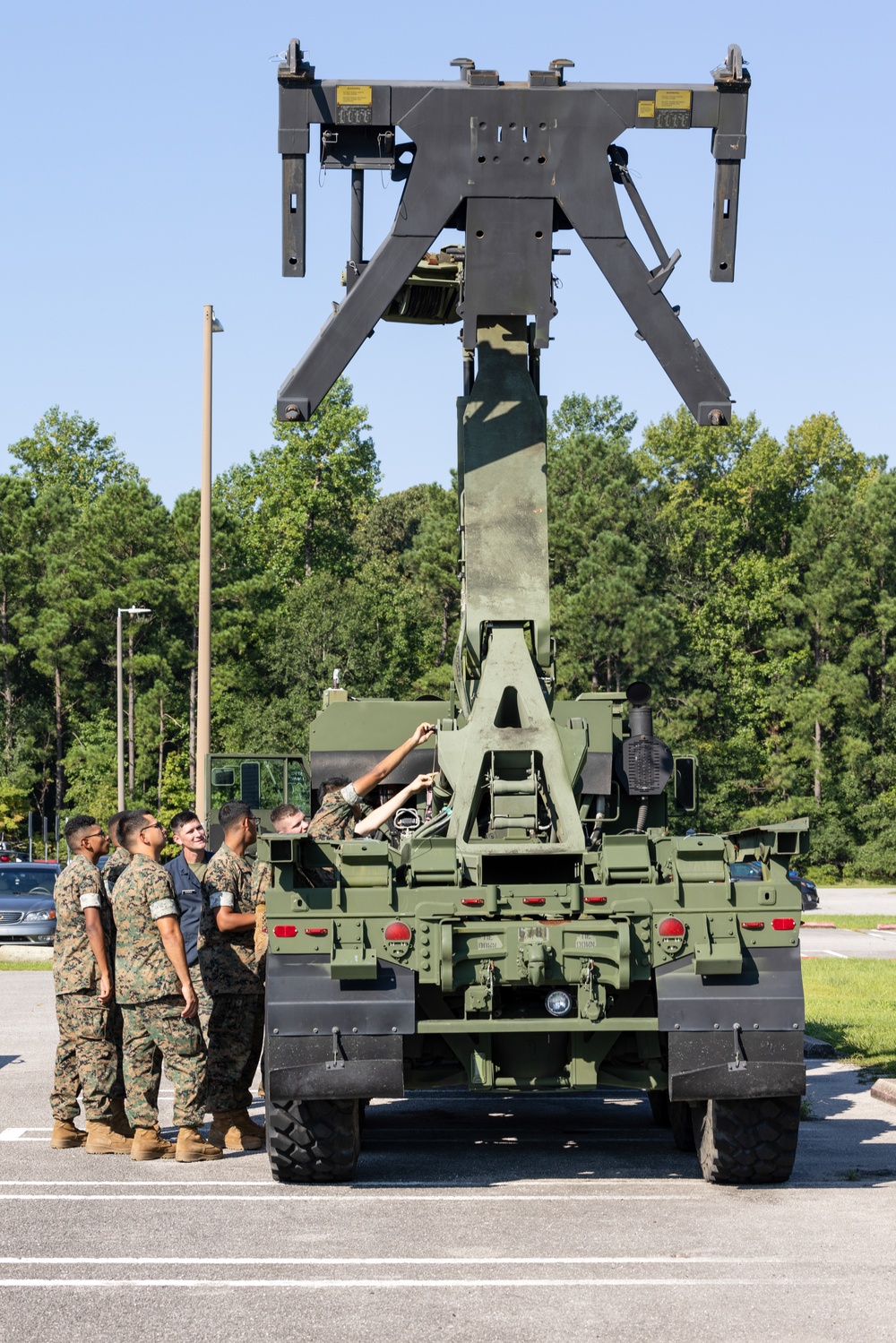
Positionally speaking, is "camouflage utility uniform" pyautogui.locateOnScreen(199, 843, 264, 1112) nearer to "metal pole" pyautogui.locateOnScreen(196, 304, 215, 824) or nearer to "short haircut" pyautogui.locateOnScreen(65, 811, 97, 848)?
"short haircut" pyautogui.locateOnScreen(65, 811, 97, 848)

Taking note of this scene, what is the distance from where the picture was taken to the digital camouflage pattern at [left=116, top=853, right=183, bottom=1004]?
9930 millimetres

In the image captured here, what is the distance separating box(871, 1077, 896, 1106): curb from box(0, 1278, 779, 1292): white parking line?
511 cm

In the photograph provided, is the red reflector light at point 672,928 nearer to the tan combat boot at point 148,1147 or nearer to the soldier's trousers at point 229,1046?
the soldier's trousers at point 229,1046

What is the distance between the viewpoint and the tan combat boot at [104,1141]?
33.6ft

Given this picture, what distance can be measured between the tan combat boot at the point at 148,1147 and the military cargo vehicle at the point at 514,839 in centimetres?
122

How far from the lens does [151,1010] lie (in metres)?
9.95

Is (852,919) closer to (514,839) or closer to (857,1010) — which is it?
(857,1010)

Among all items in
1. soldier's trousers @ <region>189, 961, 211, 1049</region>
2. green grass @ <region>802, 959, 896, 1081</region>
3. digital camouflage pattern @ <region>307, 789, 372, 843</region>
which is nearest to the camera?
soldier's trousers @ <region>189, 961, 211, 1049</region>

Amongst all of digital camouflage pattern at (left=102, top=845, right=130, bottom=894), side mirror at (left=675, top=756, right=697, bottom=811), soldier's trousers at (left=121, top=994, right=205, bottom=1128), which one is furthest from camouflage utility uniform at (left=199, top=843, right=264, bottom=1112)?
side mirror at (left=675, top=756, right=697, bottom=811)

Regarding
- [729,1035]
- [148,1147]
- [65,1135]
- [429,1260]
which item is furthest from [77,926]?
[729,1035]

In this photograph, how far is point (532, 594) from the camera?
1018cm

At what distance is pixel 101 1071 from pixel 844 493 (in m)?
59.6

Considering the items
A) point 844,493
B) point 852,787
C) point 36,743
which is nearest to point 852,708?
point 852,787

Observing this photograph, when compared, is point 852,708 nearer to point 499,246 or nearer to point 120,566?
point 120,566
